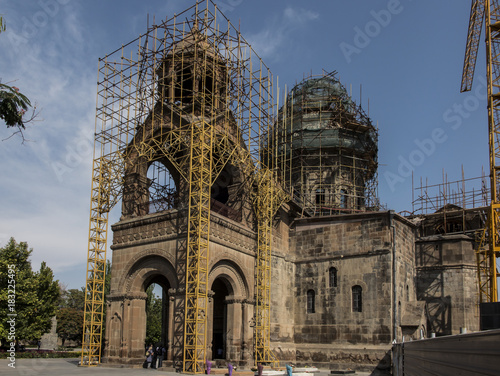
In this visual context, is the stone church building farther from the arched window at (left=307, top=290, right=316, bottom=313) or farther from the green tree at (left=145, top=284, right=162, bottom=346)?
the green tree at (left=145, top=284, right=162, bottom=346)

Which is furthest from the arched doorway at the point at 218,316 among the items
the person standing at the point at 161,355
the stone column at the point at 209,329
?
the person standing at the point at 161,355

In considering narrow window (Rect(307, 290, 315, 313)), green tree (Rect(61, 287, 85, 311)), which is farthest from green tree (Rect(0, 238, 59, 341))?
green tree (Rect(61, 287, 85, 311))

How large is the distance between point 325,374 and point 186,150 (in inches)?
506

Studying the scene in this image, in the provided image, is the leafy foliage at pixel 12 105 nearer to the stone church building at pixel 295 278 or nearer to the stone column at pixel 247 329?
the stone church building at pixel 295 278

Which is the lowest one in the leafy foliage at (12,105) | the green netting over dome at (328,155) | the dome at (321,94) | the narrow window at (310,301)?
the narrow window at (310,301)

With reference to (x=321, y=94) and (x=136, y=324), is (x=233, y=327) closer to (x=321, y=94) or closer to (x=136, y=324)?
(x=136, y=324)

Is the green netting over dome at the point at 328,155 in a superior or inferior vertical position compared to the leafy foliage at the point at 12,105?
superior

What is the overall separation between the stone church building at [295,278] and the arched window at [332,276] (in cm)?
7

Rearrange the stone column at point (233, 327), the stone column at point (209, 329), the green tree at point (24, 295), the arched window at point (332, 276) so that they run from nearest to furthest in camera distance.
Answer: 1. the stone column at point (209, 329)
2. the stone column at point (233, 327)
3. the arched window at point (332, 276)
4. the green tree at point (24, 295)

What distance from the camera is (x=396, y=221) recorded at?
29.2 meters

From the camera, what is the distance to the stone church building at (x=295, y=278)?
84.4 feet

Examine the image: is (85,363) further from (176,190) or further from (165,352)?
(176,190)

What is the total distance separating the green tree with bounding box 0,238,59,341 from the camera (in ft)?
104

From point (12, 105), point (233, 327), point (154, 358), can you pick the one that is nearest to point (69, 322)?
point (154, 358)
